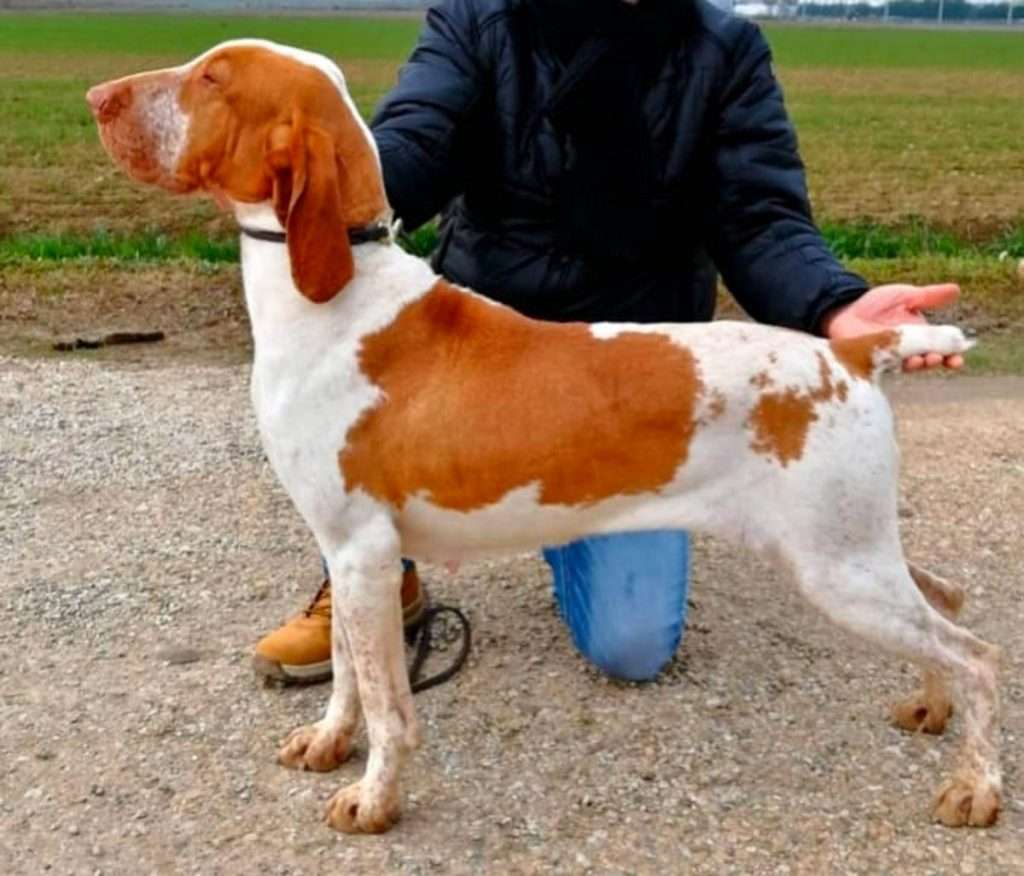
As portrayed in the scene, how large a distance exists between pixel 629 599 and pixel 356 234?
1.74 metres

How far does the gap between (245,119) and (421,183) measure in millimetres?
1276

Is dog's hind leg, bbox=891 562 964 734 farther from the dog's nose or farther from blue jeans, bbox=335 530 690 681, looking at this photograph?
the dog's nose

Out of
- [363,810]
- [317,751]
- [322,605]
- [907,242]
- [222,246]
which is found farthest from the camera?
[907,242]

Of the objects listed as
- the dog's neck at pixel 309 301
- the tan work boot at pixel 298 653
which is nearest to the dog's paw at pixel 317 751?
the tan work boot at pixel 298 653

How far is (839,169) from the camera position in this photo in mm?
18906

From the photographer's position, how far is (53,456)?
23.7 ft

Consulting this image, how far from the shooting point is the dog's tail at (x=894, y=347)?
3607 mm

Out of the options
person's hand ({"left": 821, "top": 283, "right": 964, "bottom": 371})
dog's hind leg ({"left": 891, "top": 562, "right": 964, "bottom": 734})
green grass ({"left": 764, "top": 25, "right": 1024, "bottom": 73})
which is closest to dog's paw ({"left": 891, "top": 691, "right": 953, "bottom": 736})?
dog's hind leg ({"left": 891, "top": 562, "right": 964, "bottom": 734})

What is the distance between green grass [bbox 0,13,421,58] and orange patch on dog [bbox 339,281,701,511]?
1439 inches

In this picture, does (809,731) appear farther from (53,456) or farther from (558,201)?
(53,456)

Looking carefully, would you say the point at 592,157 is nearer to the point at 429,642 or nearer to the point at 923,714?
the point at 429,642

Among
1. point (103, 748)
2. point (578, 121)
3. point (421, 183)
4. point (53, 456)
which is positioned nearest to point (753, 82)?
point (578, 121)

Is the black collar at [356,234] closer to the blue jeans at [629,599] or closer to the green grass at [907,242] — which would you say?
the blue jeans at [629,599]

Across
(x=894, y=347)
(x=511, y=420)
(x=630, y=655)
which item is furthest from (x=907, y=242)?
(x=511, y=420)
